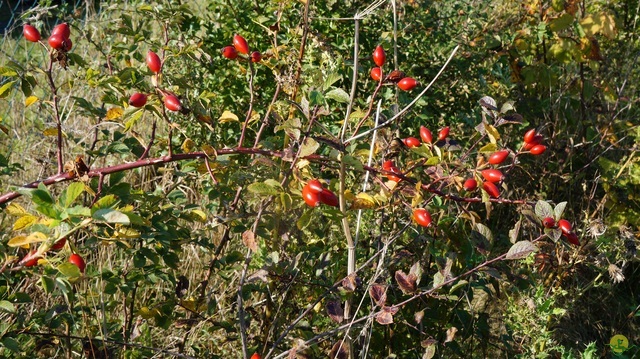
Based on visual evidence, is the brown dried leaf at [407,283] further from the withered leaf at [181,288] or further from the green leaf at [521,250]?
the withered leaf at [181,288]

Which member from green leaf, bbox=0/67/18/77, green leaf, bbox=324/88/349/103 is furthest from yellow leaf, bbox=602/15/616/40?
green leaf, bbox=0/67/18/77

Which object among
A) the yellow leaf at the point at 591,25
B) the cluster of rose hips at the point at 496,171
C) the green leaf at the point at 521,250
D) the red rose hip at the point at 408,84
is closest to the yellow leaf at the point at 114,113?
the red rose hip at the point at 408,84

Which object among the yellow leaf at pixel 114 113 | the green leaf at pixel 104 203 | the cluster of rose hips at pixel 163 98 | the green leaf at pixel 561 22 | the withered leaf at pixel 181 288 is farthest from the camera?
the green leaf at pixel 561 22

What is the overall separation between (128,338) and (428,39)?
5.02ft

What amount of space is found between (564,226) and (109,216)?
2.94ft

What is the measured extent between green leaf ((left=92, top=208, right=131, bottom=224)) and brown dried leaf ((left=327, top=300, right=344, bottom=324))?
2.02ft

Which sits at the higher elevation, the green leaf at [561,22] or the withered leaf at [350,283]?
the green leaf at [561,22]

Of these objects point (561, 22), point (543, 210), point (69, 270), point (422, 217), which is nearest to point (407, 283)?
point (422, 217)

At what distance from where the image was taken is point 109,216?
1213mm

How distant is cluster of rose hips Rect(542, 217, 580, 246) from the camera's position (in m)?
1.62

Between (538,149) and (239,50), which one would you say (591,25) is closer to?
(538,149)

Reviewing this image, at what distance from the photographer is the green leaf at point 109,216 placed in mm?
1188

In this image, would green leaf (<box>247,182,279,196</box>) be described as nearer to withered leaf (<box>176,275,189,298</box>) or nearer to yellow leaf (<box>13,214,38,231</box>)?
yellow leaf (<box>13,214,38,231</box>)

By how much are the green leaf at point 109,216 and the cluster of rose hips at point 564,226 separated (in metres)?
0.87
